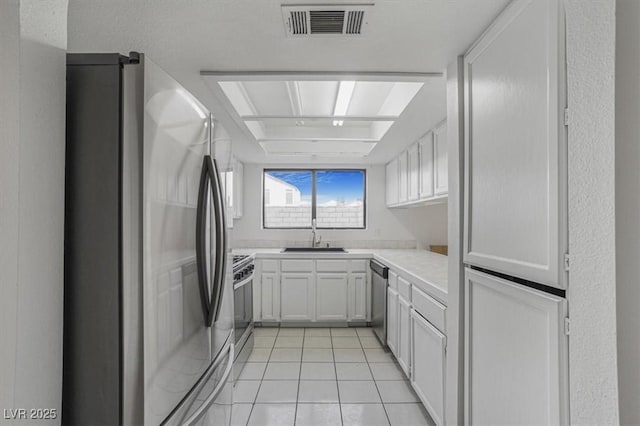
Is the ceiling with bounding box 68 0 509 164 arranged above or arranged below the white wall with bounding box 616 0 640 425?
above

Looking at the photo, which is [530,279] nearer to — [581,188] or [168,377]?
[581,188]

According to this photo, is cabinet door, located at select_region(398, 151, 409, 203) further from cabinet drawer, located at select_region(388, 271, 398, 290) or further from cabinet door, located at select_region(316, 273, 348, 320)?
cabinet door, located at select_region(316, 273, 348, 320)

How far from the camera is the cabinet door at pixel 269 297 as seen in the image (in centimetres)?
428

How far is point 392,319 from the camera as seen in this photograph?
321 centimetres

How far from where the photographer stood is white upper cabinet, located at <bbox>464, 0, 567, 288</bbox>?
1.05m

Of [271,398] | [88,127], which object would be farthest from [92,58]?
[271,398]

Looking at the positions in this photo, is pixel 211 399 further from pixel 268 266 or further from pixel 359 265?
pixel 359 265

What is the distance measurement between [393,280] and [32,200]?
2.80 m

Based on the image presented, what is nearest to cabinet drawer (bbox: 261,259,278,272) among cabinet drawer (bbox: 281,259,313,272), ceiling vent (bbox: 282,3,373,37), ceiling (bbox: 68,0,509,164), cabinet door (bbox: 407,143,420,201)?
cabinet drawer (bbox: 281,259,313,272)

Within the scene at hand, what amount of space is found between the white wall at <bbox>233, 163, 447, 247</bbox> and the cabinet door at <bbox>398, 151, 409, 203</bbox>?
0.86 meters

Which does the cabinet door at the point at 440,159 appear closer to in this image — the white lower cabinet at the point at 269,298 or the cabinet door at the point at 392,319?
the cabinet door at the point at 392,319

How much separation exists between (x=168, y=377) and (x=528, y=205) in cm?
130

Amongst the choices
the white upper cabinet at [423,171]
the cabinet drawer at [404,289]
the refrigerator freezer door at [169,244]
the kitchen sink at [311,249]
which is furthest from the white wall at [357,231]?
the refrigerator freezer door at [169,244]

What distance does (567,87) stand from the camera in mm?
994
